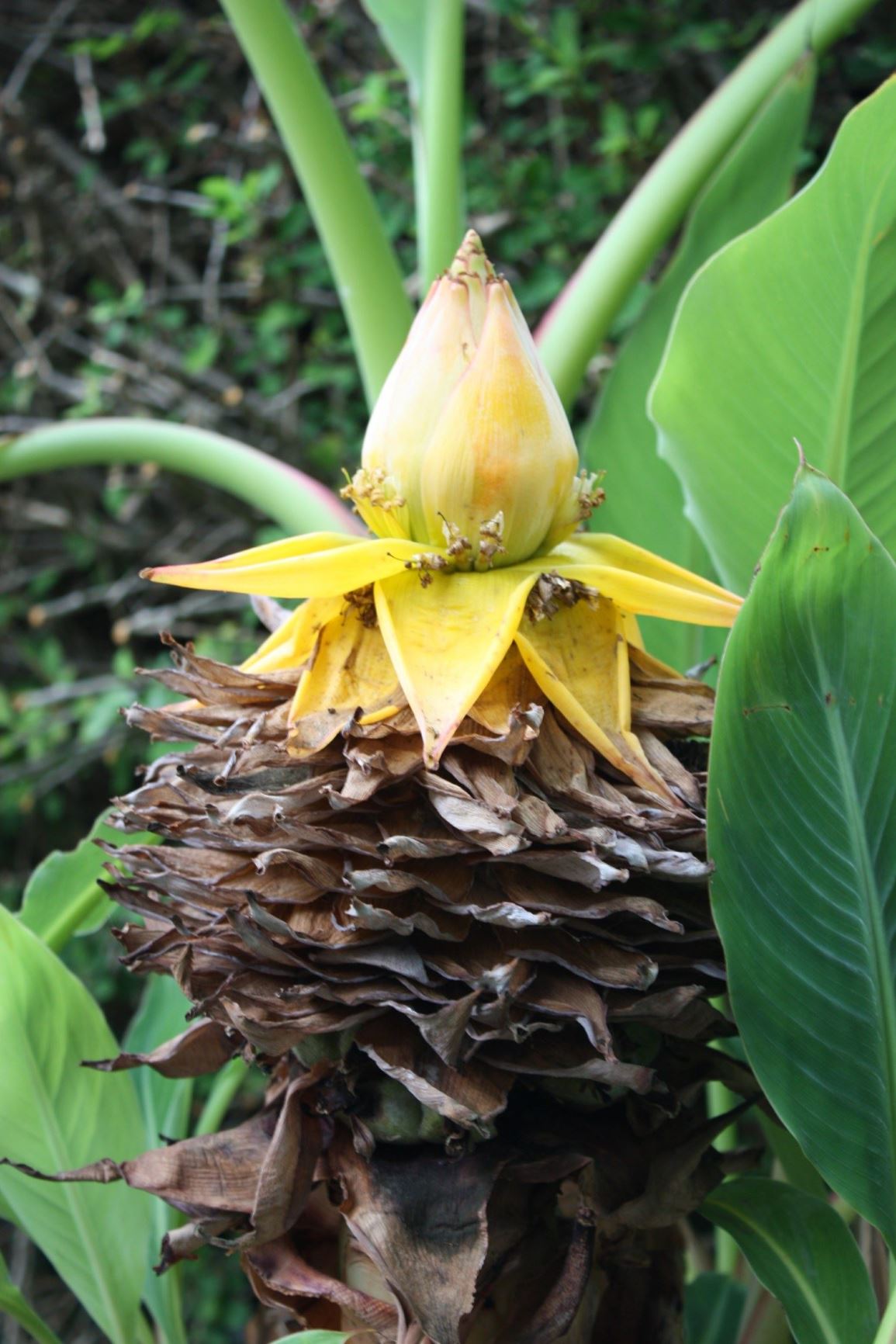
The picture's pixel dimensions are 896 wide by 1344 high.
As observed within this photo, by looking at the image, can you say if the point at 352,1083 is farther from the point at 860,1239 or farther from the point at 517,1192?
the point at 860,1239

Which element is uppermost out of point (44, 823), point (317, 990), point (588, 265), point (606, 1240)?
point (588, 265)

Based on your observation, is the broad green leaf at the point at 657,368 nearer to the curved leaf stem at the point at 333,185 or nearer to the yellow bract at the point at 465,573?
the curved leaf stem at the point at 333,185

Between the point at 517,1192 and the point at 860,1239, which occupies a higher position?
the point at 517,1192

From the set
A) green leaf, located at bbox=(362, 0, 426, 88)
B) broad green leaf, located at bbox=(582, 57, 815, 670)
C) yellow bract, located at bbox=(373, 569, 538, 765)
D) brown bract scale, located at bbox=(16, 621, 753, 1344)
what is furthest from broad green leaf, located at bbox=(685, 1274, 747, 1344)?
green leaf, located at bbox=(362, 0, 426, 88)

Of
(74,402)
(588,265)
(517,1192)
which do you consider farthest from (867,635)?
(74,402)

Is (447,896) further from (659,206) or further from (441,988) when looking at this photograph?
(659,206)

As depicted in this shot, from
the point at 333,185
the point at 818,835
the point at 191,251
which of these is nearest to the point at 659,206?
the point at 333,185
